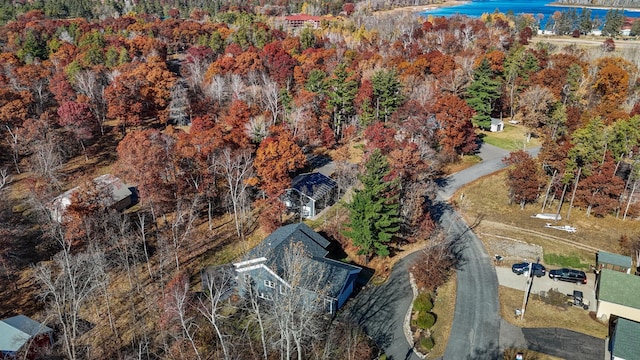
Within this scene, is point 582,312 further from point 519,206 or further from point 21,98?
point 21,98

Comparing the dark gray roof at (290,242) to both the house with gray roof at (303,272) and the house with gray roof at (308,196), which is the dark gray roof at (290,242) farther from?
the house with gray roof at (308,196)

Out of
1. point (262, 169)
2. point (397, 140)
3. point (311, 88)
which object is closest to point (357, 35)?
point (311, 88)

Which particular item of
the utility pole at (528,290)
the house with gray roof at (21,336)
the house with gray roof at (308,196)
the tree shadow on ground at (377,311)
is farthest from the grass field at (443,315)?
the house with gray roof at (21,336)

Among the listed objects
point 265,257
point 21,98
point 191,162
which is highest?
point 21,98

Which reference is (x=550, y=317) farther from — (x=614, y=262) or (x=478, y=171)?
(x=478, y=171)

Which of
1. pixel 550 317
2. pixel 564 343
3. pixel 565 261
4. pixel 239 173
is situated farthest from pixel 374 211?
pixel 565 261

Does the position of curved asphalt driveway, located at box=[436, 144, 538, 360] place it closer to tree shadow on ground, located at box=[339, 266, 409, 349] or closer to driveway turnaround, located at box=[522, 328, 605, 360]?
driveway turnaround, located at box=[522, 328, 605, 360]

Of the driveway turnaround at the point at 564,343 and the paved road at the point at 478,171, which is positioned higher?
the paved road at the point at 478,171
